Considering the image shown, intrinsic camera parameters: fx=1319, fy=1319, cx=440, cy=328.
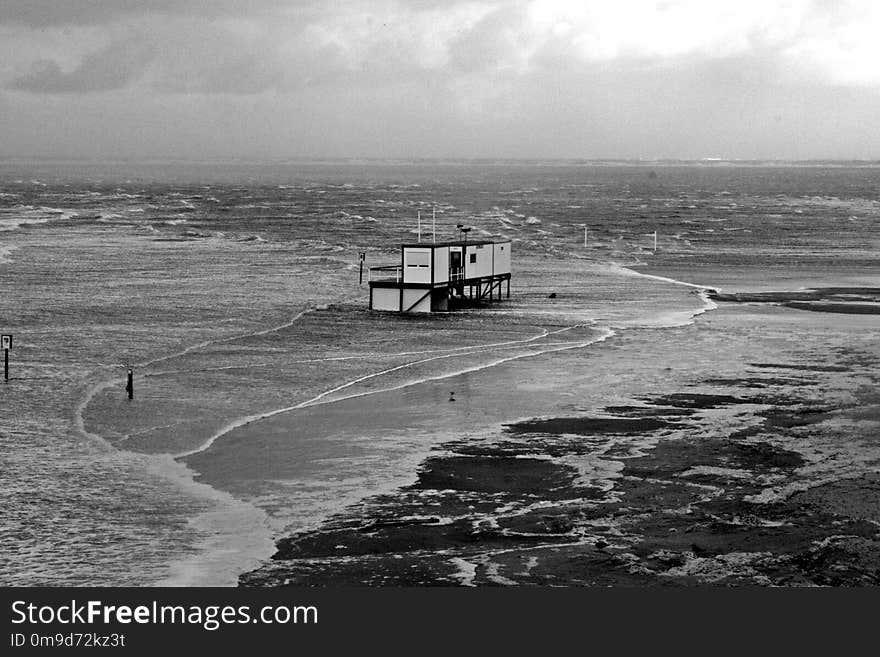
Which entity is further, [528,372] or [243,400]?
[528,372]

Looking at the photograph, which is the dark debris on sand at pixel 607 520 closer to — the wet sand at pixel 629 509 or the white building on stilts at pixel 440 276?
the wet sand at pixel 629 509

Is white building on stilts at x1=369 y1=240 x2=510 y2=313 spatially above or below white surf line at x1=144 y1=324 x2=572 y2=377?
above

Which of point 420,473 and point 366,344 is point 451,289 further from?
point 420,473

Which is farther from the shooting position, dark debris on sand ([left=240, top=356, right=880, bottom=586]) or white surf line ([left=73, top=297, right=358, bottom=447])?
white surf line ([left=73, top=297, right=358, bottom=447])

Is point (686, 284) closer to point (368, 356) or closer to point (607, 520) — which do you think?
point (368, 356)

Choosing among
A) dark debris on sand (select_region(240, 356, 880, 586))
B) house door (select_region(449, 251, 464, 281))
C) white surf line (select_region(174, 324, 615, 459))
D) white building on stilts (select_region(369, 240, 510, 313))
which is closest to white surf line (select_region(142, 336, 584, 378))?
white surf line (select_region(174, 324, 615, 459))

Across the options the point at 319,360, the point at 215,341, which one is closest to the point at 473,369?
the point at 319,360

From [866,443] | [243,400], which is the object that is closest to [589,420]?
[866,443]

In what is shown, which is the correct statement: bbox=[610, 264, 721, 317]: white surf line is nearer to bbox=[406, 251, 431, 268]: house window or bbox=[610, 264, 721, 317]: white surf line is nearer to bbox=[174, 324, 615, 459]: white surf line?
bbox=[406, 251, 431, 268]: house window
